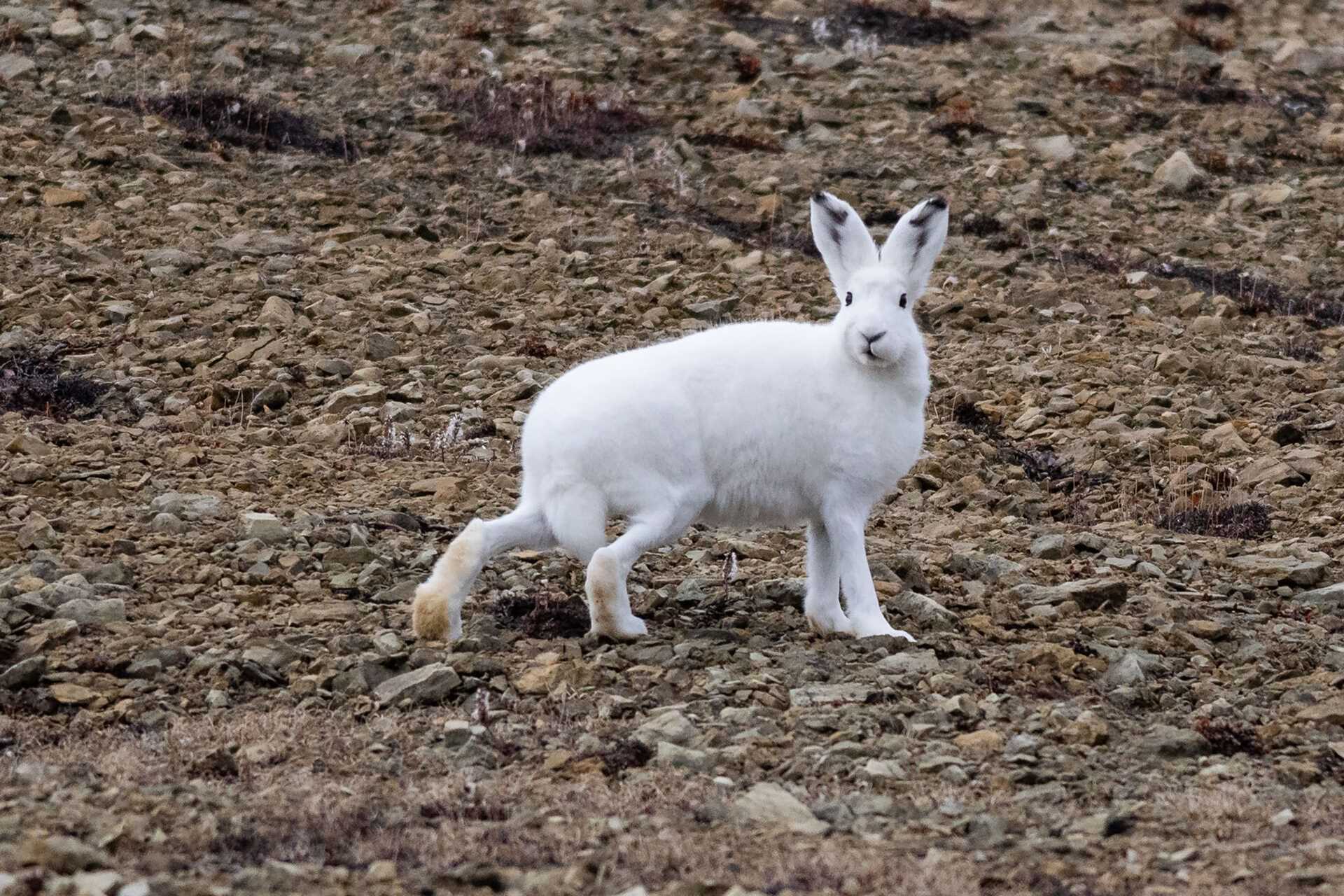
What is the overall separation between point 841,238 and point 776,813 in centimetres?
336

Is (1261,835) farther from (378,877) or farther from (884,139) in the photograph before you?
(884,139)

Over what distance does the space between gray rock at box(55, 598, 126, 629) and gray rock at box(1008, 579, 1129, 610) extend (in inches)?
177

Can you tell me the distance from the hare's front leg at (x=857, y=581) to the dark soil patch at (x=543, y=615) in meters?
1.28

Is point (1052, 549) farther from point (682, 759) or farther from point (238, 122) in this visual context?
point (238, 122)

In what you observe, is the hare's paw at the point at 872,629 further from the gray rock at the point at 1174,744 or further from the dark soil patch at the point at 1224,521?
the dark soil patch at the point at 1224,521

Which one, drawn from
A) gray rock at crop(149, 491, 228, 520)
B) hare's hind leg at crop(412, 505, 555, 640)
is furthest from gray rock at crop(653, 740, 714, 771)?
gray rock at crop(149, 491, 228, 520)

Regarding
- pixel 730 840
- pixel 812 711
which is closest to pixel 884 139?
pixel 812 711

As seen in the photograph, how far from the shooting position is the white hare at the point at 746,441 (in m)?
8.23

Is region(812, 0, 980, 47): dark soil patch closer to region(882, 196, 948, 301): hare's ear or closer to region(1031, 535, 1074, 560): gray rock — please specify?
region(1031, 535, 1074, 560): gray rock

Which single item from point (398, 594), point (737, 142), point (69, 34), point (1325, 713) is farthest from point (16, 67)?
point (1325, 713)

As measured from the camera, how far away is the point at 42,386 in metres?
12.7

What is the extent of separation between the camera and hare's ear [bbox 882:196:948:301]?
8.80 m

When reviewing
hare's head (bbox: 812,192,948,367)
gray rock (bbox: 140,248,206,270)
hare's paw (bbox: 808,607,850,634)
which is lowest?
gray rock (bbox: 140,248,206,270)

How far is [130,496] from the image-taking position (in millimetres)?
10547
